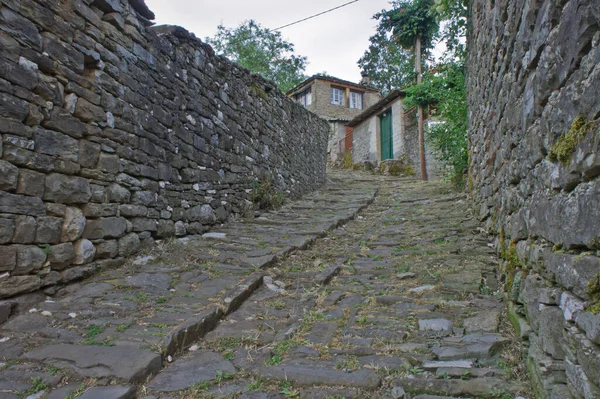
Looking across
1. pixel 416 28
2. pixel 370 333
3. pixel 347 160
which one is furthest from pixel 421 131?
pixel 370 333

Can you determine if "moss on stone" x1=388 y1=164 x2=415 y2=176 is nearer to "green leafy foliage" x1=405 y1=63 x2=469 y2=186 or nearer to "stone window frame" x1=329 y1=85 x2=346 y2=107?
"green leafy foliage" x1=405 y1=63 x2=469 y2=186

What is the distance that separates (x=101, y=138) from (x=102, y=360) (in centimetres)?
229

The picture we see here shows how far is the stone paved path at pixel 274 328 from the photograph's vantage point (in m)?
2.07

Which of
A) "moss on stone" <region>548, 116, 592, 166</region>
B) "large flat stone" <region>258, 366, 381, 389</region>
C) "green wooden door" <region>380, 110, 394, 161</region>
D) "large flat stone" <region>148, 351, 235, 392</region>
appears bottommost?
"large flat stone" <region>148, 351, 235, 392</region>

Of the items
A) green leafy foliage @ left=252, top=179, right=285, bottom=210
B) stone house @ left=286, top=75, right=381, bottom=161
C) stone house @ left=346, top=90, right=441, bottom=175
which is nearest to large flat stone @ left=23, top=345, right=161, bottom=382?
green leafy foliage @ left=252, top=179, right=285, bottom=210

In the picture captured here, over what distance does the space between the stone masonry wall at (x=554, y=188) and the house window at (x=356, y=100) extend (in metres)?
21.9

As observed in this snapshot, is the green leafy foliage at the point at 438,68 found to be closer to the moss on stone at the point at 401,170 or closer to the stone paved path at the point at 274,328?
the moss on stone at the point at 401,170

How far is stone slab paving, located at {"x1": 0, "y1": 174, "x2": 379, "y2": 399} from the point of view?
2111 mm

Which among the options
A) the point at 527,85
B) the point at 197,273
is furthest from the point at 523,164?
the point at 197,273

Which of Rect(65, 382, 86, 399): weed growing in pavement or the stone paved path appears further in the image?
the stone paved path

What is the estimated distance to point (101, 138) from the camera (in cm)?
382

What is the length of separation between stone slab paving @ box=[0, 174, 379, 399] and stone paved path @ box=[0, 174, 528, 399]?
0.01 meters

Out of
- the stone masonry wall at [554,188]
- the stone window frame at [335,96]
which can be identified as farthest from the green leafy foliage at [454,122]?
the stone window frame at [335,96]

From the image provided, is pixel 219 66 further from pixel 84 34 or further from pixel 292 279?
pixel 292 279
